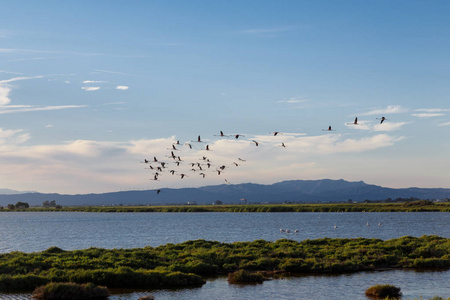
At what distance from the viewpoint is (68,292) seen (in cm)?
3300

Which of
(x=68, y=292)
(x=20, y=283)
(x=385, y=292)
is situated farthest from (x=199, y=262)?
(x=385, y=292)

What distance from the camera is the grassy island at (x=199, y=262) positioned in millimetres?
38281

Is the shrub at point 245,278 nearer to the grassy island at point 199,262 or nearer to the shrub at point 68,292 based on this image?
the grassy island at point 199,262

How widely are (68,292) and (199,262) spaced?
1402 cm

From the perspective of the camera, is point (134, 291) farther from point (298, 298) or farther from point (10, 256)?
point (10, 256)

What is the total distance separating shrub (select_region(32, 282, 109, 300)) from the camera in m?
32.9

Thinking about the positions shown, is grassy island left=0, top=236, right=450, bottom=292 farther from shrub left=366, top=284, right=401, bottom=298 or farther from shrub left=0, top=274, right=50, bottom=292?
shrub left=366, top=284, right=401, bottom=298

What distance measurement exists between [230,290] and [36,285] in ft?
45.6

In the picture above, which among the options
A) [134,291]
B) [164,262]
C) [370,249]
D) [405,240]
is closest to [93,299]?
[134,291]

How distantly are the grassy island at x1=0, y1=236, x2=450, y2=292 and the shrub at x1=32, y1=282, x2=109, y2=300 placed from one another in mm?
3409

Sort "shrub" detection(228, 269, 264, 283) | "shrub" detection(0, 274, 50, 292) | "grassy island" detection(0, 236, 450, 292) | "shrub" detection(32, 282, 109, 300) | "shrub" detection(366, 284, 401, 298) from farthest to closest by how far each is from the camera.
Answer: "shrub" detection(228, 269, 264, 283) < "grassy island" detection(0, 236, 450, 292) < "shrub" detection(0, 274, 50, 292) < "shrub" detection(366, 284, 401, 298) < "shrub" detection(32, 282, 109, 300)

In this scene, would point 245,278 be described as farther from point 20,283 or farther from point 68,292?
point 20,283

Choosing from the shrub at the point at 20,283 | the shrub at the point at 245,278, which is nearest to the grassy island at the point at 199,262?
the shrub at the point at 20,283

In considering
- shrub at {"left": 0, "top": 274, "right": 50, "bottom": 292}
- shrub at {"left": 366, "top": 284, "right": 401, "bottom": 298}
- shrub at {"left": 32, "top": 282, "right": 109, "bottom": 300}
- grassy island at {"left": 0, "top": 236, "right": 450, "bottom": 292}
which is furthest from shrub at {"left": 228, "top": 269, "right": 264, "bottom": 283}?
shrub at {"left": 0, "top": 274, "right": 50, "bottom": 292}
